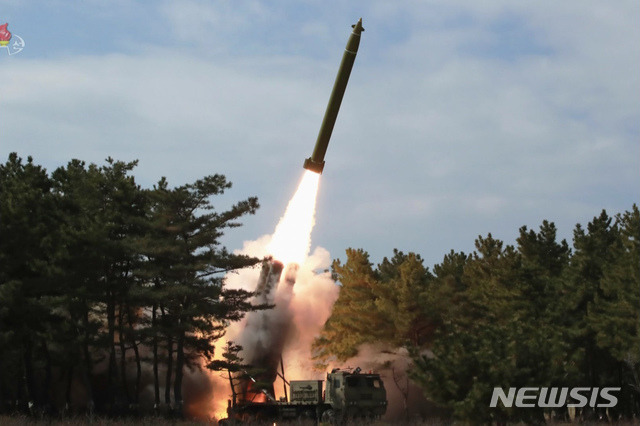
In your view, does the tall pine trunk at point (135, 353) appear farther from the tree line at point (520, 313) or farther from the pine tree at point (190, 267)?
the tree line at point (520, 313)

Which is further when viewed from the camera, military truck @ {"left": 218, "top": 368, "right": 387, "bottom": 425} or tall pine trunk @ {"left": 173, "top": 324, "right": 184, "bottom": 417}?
tall pine trunk @ {"left": 173, "top": 324, "right": 184, "bottom": 417}

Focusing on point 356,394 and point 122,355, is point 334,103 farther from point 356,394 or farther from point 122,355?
point 122,355

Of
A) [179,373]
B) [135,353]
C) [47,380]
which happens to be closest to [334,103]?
[179,373]

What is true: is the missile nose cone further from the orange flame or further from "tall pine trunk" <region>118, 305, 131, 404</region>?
"tall pine trunk" <region>118, 305, 131, 404</region>

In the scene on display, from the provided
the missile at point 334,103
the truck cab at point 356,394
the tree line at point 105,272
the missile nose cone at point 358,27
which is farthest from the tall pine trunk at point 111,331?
the missile nose cone at point 358,27

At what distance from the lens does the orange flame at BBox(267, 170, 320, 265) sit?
44.8m

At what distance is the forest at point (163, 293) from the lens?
44438 millimetres

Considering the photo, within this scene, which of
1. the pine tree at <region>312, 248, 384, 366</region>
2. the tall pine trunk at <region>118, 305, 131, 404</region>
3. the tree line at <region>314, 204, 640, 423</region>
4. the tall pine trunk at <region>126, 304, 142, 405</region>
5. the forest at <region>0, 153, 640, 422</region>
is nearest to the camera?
the tree line at <region>314, 204, 640, 423</region>

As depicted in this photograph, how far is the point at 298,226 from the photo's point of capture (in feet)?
156

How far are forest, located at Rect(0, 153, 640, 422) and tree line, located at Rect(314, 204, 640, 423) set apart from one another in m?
0.14

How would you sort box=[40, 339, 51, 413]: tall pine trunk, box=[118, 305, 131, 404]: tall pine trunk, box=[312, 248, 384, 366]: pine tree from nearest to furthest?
box=[40, 339, 51, 413]: tall pine trunk < box=[118, 305, 131, 404]: tall pine trunk < box=[312, 248, 384, 366]: pine tree

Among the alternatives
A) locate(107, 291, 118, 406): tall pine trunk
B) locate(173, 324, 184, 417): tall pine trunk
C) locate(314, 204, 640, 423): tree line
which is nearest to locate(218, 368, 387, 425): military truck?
locate(314, 204, 640, 423): tree line

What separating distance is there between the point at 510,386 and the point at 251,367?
25.3 metres

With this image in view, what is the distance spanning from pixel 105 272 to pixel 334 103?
17.7 metres
